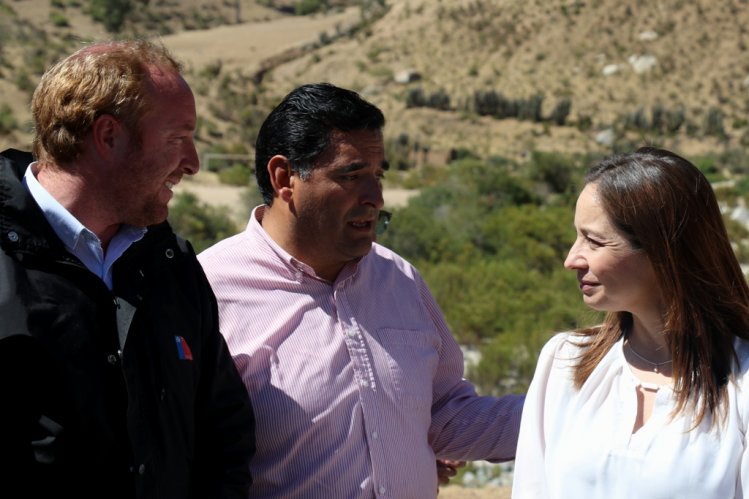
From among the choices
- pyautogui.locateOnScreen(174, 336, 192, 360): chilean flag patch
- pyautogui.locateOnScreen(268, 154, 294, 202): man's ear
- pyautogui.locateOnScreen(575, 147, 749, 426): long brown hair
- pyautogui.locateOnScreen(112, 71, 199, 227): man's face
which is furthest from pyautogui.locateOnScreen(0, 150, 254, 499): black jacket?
pyautogui.locateOnScreen(575, 147, 749, 426): long brown hair

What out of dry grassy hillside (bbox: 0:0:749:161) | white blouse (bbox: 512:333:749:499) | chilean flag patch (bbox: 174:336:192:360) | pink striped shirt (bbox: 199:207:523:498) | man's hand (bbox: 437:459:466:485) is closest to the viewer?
white blouse (bbox: 512:333:749:499)

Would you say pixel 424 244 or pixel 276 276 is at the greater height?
pixel 276 276

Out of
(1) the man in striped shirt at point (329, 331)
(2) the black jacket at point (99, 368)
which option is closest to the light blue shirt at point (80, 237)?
(2) the black jacket at point (99, 368)

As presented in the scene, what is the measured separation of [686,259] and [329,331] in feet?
4.03

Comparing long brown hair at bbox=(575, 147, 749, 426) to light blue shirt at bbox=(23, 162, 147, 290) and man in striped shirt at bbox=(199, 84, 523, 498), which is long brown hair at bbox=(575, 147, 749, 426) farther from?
light blue shirt at bbox=(23, 162, 147, 290)

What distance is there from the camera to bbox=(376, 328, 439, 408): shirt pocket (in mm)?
3420

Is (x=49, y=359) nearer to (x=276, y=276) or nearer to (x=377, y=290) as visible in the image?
(x=276, y=276)

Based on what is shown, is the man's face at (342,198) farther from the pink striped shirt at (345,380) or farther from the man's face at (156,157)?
the man's face at (156,157)

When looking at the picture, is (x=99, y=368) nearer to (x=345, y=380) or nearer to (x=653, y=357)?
(x=345, y=380)

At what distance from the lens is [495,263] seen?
16547 millimetres

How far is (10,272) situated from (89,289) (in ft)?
0.70

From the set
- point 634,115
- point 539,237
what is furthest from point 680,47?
point 539,237

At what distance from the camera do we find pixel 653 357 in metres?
2.88

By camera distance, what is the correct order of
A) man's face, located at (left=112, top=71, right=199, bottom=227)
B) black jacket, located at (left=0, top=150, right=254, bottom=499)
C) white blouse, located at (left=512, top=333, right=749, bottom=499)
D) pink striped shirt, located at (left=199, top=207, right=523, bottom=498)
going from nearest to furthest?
black jacket, located at (left=0, top=150, right=254, bottom=499)
white blouse, located at (left=512, top=333, right=749, bottom=499)
man's face, located at (left=112, top=71, right=199, bottom=227)
pink striped shirt, located at (left=199, top=207, right=523, bottom=498)
